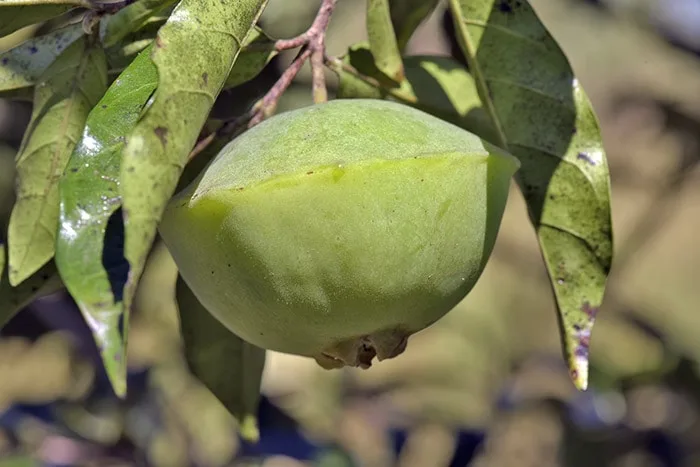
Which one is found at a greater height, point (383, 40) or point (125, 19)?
point (125, 19)

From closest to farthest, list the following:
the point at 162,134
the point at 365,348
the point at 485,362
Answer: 1. the point at 162,134
2. the point at 365,348
3. the point at 485,362

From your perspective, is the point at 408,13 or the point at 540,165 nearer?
the point at 540,165

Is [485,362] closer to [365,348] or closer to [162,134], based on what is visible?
[365,348]

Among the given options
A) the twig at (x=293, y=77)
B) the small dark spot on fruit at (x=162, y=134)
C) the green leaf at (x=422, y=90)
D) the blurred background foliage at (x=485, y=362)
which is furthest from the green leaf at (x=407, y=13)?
the small dark spot on fruit at (x=162, y=134)

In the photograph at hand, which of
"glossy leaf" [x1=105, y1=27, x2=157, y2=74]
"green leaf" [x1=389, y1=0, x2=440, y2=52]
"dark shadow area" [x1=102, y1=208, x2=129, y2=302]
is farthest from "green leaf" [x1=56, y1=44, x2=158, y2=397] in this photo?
"green leaf" [x1=389, y1=0, x2=440, y2=52]

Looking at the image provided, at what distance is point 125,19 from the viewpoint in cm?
93

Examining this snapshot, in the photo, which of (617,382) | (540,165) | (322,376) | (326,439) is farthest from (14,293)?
(322,376)

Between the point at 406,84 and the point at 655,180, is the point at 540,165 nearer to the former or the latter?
the point at 406,84

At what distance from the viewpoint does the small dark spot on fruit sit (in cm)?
73

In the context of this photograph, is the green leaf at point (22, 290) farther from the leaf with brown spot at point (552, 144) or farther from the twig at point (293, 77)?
the leaf with brown spot at point (552, 144)

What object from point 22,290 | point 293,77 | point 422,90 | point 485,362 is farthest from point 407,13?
point 485,362

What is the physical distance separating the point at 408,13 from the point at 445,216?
1.60ft

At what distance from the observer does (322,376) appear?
12.9ft

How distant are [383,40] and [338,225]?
0.39 metres
